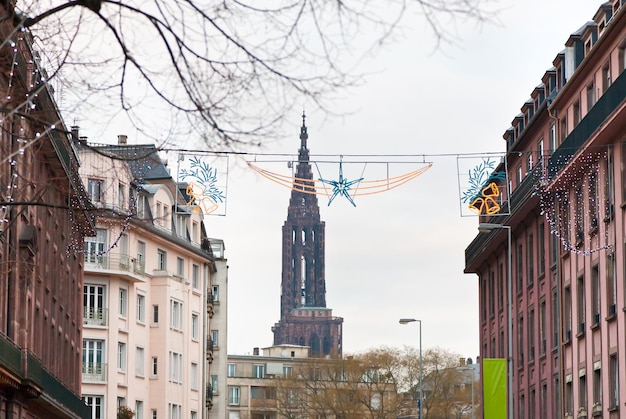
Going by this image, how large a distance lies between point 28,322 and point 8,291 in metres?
2.98

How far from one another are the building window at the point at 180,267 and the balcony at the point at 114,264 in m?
7.67

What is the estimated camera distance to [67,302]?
56.6 meters

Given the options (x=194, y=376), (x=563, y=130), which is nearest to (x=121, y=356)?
(x=194, y=376)

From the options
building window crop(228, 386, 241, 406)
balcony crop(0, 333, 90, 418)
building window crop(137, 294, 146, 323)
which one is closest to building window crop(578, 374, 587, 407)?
balcony crop(0, 333, 90, 418)

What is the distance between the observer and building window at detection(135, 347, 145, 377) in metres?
82.6

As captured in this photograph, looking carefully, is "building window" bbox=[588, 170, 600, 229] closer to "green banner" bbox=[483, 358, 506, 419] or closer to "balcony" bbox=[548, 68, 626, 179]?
"balcony" bbox=[548, 68, 626, 179]

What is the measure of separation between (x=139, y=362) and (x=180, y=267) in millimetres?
8038

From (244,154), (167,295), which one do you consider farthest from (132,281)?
(244,154)

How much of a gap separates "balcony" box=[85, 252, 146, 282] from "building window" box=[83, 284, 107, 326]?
4.51ft

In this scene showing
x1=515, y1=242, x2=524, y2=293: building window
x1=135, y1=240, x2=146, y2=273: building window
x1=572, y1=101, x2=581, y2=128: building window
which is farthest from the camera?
x1=135, y1=240, x2=146, y2=273: building window

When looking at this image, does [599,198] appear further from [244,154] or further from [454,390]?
[454,390]

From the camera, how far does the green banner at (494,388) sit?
1797 inches

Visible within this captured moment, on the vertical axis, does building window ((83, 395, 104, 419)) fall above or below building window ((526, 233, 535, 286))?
below

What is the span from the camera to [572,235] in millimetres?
47312
